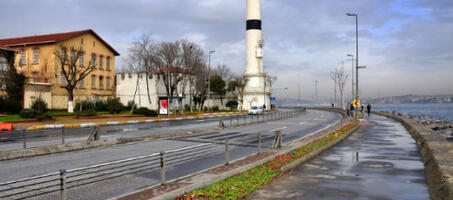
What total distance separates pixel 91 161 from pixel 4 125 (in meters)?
17.5

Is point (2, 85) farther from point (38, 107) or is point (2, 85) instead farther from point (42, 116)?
point (42, 116)

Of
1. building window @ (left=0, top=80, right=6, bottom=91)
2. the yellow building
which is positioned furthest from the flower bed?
building window @ (left=0, top=80, right=6, bottom=91)

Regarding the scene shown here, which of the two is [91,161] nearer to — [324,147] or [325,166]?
[325,166]

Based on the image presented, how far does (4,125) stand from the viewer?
84.2ft

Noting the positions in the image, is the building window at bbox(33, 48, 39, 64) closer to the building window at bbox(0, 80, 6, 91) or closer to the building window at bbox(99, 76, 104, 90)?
the building window at bbox(0, 80, 6, 91)

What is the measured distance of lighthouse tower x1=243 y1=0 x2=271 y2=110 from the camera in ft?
238

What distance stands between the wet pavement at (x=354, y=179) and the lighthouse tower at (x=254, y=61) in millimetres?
60862

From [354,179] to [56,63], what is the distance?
44.3 meters

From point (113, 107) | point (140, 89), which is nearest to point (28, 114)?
point (113, 107)

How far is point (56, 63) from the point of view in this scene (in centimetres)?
4534

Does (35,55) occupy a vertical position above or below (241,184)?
above

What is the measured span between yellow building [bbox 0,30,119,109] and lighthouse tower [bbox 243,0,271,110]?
30337mm

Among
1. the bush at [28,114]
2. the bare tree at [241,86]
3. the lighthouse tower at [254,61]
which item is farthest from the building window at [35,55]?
the lighthouse tower at [254,61]

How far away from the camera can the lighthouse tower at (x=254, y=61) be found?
238 feet
